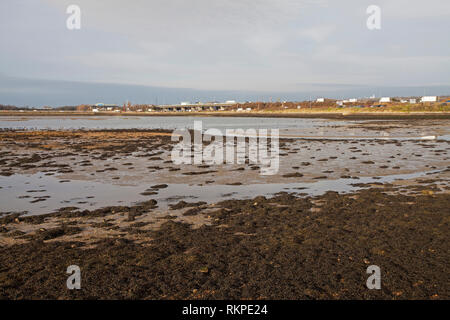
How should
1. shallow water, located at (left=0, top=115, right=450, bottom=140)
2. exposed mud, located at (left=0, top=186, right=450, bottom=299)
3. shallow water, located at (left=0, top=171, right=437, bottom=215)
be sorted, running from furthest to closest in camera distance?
1. shallow water, located at (left=0, top=115, right=450, bottom=140)
2. shallow water, located at (left=0, top=171, right=437, bottom=215)
3. exposed mud, located at (left=0, top=186, right=450, bottom=299)

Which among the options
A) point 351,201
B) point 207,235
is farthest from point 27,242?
point 351,201

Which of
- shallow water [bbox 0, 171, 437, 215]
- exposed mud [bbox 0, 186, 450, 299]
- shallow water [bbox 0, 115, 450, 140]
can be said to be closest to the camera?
exposed mud [bbox 0, 186, 450, 299]

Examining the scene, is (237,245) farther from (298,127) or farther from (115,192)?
(298,127)

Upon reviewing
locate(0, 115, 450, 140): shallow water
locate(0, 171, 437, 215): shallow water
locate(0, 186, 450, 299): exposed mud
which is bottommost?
locate(0, 186, 450, 299): exposed mud

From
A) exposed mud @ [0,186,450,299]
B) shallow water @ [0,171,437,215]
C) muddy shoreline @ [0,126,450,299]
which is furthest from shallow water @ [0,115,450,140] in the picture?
exposed mud @ [0,186,450,299]

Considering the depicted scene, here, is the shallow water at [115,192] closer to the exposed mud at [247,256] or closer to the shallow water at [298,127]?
the exposed mud at [247,256]

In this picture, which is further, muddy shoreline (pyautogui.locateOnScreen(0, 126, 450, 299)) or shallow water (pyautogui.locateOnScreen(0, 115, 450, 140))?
shallow water (pyautogui.locateOnScreen(0, 115, 450, 140))

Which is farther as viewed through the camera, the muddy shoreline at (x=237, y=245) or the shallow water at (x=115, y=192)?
the shallow water at (x=115, y=192)

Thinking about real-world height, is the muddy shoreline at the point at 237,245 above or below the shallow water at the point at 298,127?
below

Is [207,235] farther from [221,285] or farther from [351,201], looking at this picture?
[351,201]

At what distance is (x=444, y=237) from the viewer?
8.09m

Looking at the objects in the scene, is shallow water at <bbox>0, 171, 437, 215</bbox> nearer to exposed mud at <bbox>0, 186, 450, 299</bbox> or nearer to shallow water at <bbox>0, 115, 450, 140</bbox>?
exposed mud at <bbox>0, 186, 450, 299</bbox>

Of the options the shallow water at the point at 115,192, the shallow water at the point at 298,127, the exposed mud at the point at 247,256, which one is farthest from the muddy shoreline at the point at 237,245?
the shallow water at the point at 298,127
